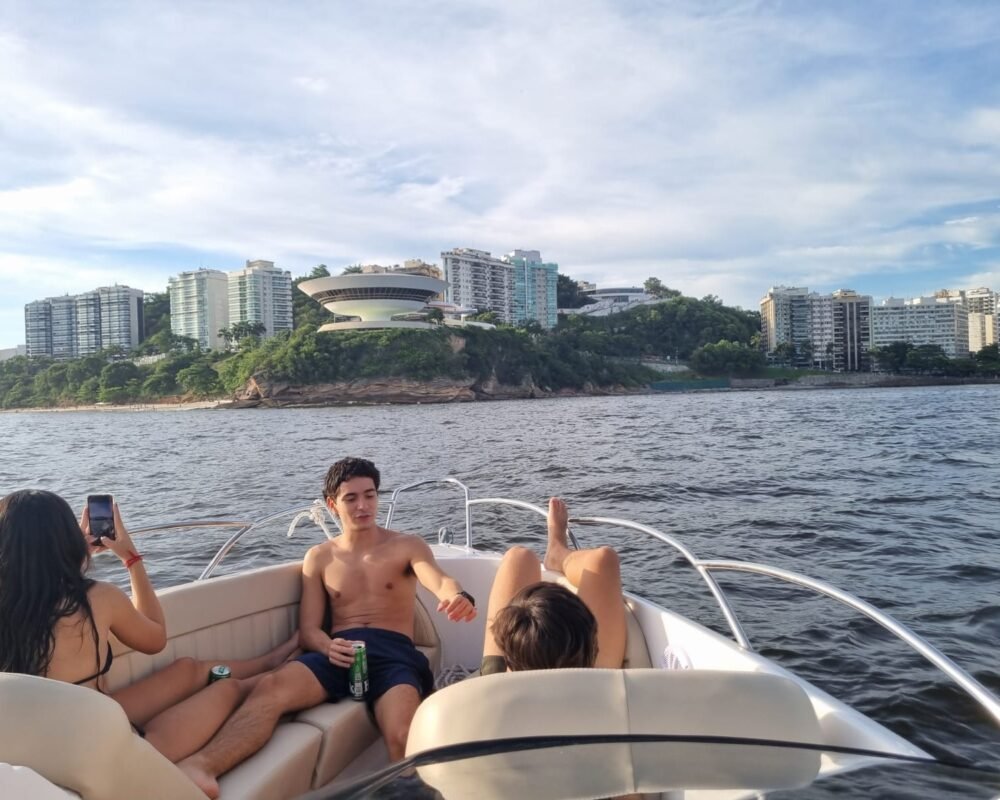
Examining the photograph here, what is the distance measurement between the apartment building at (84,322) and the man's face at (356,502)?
130000mm

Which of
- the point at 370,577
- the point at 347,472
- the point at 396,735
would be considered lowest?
the point at 396,735

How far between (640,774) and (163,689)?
1.88m

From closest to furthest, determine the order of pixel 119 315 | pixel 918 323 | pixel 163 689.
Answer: pixel 163 689 < pixel 119 315 < pixel 918 323

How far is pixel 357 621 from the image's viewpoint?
3033mm

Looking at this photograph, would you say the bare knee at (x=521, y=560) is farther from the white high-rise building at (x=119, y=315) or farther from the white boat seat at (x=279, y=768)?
the white high-rise building at (x=119, y=315)

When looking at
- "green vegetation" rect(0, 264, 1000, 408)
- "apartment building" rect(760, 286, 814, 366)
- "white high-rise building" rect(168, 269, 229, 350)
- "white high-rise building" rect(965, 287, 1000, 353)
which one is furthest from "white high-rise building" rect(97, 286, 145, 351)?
"white high-rise building" rect(965, 287, 1000, 353)

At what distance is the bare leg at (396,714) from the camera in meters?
2.57

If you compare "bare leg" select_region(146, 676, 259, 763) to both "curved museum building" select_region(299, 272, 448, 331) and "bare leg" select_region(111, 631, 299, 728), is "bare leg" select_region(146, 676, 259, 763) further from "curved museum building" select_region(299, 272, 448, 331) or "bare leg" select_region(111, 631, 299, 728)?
"curved museum building" select_region(299, 272, 448, 331)

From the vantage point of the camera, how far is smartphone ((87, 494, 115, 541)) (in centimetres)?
228

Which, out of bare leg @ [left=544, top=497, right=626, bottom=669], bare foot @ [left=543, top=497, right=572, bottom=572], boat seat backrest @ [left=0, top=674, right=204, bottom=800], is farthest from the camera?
bare foot @ [left=543, top=497, right=572, bottom=572]

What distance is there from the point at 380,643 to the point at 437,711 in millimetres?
1644

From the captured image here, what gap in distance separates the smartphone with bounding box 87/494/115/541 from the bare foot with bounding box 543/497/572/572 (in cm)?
171

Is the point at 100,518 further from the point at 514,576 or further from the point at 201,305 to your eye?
the point at 201,305

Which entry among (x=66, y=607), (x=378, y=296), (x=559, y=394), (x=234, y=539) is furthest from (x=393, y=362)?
(x=66, y=607)
